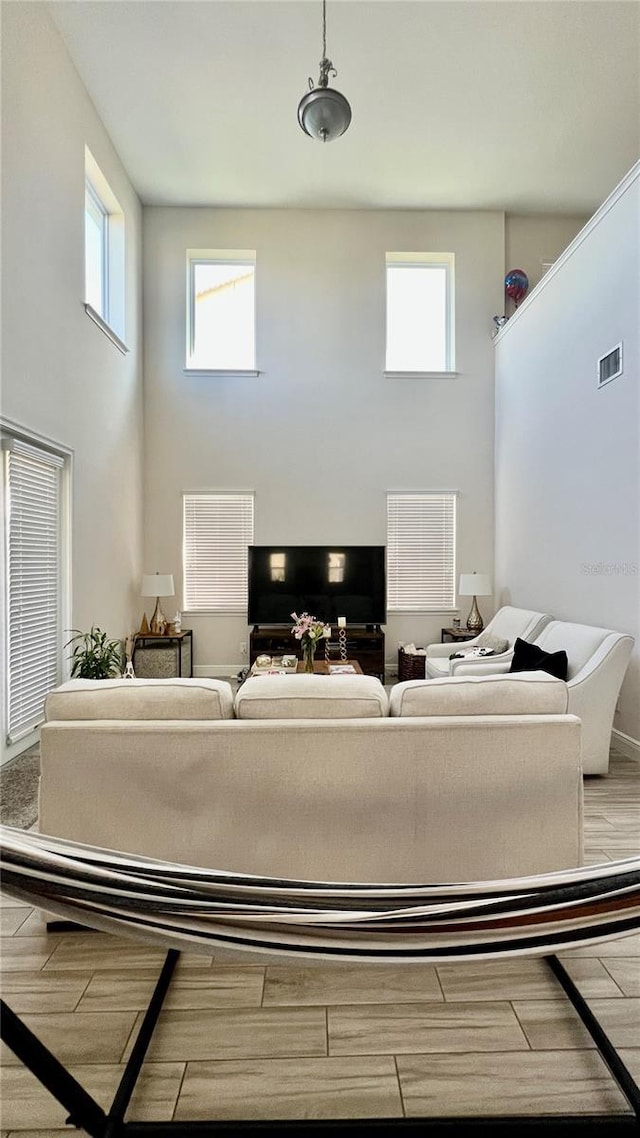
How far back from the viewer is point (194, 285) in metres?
6.73

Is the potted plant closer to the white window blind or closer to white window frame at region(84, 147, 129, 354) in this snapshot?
the white window blind

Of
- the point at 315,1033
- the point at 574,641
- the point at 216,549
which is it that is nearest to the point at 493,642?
the point at 574,641

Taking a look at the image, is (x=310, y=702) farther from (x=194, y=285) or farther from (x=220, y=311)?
(x=194, y=285)

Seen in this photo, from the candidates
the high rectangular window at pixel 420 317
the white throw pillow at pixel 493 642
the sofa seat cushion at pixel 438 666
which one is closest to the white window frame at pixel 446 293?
the high rectangular window at pixel 420 317

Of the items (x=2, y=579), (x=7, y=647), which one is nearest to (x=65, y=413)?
(x=2, y=579)

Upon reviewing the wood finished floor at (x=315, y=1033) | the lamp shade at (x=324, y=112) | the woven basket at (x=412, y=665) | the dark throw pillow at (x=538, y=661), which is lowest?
the wood finished floor at (x=315, y=1033)

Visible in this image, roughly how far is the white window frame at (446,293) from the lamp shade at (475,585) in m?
2.23

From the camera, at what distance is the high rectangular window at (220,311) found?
669cm

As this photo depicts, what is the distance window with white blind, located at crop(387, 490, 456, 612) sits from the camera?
6746mm

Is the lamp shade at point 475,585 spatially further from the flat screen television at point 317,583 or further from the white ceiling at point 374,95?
the white ceiling at point 374,95

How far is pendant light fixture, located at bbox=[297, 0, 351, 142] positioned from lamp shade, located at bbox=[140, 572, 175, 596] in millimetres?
3919

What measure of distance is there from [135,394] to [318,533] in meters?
2.35

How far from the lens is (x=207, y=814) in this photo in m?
1.84

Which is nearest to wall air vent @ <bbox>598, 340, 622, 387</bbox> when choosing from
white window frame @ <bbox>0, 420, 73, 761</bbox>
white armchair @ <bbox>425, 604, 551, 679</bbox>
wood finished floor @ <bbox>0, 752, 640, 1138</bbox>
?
white armchair @ <bbox>425, 604, 551, 679</bbox>
